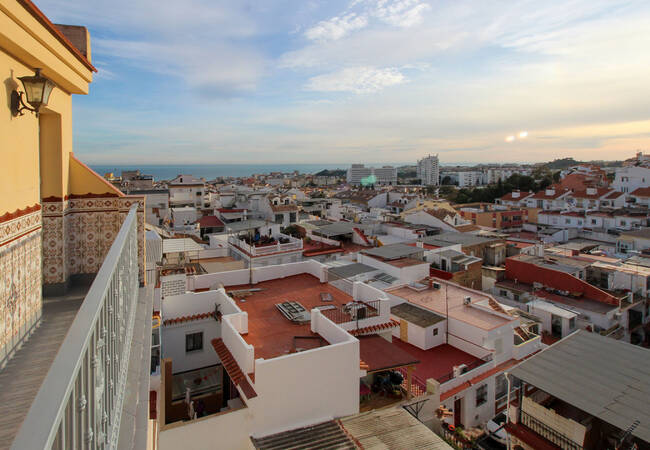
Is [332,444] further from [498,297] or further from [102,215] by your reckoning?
[498,297]

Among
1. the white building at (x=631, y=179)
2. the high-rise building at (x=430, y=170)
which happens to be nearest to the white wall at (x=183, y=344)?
the white building at (x=631, y=179)

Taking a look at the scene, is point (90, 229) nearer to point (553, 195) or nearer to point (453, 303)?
point (453, 303)

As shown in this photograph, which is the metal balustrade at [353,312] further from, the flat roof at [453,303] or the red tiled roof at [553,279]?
the red tiled roof at [553,279]

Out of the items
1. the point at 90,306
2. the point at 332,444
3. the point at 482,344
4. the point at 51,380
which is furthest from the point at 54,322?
the point at 482,344

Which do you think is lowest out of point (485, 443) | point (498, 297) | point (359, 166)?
point (485, 443)

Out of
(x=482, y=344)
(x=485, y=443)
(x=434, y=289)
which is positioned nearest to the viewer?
(x=485, y=443)

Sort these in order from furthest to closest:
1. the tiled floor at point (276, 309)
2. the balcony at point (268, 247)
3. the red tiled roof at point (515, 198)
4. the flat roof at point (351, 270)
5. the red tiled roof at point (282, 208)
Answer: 1. the red tiled roof at point (515, 198)
2. the red tiled roof at point (282, 208)
3. the balcony at point (268, 247)
4. the flat roof at point (351, 270)
5. the tiled floor at point (276, 309)

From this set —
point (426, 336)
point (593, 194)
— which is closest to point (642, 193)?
point (593, 194)
